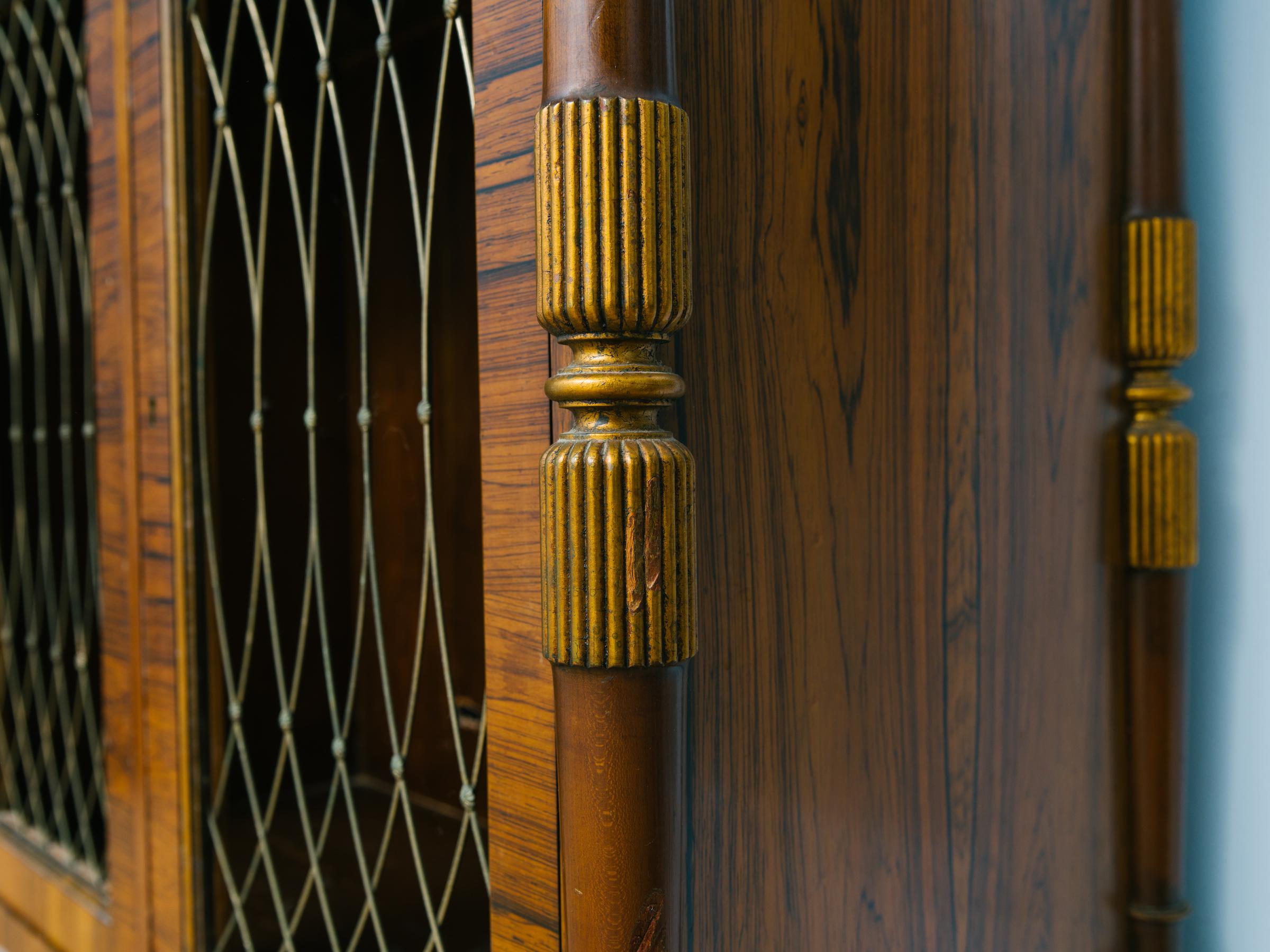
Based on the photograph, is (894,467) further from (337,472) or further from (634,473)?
(337,472)

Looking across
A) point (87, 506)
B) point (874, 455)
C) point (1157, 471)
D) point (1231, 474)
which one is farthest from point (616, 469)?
point (87, 506)

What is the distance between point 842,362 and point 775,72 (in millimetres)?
189

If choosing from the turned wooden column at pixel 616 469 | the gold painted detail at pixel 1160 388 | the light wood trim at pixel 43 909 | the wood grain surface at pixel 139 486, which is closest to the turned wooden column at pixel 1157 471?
the gold painted detail at pixel 1160 388

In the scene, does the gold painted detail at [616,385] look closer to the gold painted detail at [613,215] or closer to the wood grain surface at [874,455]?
the gold painted detail at [613,215]

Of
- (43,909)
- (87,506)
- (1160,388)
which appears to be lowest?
(43,909)

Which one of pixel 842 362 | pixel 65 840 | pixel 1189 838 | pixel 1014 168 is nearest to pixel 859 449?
pixel 842 362

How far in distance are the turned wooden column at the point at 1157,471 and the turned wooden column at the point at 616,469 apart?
0.60m

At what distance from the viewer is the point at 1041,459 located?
30.7 inches

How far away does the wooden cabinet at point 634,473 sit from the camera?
0.44 m

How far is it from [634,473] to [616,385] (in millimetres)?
43

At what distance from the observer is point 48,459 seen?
123 cm

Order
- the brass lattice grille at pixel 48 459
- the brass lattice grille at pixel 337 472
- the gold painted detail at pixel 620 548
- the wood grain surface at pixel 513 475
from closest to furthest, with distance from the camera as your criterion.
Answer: the gold painted detail at pixel 620 548, the wood grain surface at pixel 513 475, the brass lattice grille at pixel 337 472, the brass lattice grille at pixel 48 459

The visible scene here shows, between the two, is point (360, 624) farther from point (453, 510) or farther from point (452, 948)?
point (452, 948)

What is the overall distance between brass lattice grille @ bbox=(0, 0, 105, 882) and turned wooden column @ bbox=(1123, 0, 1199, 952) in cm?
113
